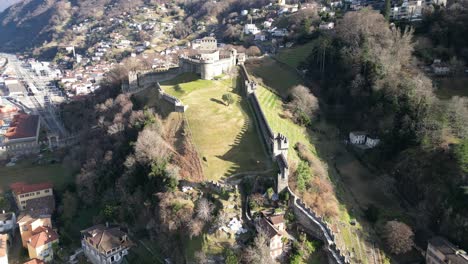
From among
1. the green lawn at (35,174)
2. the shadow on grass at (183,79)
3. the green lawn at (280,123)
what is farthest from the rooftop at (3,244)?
the green lawn at (280,123)

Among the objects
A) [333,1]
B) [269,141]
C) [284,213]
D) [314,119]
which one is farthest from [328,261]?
[333,1]

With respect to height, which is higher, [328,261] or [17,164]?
[328,261]

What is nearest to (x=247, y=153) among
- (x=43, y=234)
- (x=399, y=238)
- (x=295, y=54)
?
(x=399, y=238)

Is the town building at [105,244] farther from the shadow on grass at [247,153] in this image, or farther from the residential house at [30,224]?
the shadow on grass at [247,153]

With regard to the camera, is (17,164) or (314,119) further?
(17,164)

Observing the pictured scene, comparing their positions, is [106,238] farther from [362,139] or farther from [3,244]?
[362,139]

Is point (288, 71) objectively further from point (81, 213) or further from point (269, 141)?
point (81, 213)

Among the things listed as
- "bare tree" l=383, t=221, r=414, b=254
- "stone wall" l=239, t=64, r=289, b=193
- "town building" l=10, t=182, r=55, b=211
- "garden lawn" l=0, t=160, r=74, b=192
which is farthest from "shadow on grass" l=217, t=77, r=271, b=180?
"garden lawn" l=0, t=160, r=74, b=192
